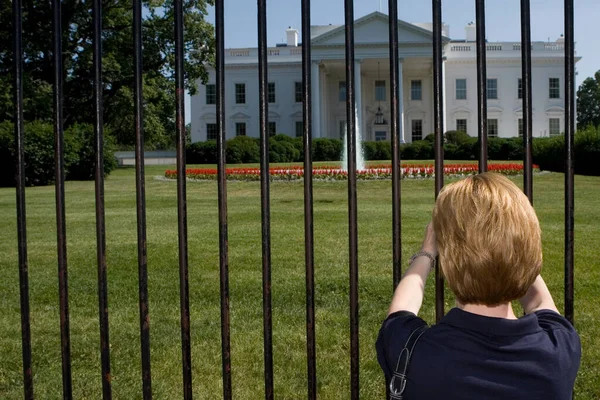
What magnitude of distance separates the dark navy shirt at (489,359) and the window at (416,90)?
145ft

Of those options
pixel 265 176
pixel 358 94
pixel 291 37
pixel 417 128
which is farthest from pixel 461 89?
pixel 265 176

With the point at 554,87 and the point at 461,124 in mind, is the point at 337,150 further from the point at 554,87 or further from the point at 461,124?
the point at 554,87

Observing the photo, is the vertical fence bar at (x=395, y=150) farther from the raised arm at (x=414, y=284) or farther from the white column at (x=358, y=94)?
the white column at (x=358, y=94)

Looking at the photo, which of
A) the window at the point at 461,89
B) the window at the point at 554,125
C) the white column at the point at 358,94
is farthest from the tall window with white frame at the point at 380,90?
the window at the point at 554,125

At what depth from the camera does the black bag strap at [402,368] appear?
1.29 metres

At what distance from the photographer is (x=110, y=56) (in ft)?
78.1

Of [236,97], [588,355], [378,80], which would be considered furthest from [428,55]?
[588,355]

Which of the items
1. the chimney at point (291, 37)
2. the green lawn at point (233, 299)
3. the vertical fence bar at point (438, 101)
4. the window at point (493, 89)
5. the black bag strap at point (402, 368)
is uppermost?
the chimney at point (291, 37)

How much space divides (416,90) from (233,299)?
41648 millimetres

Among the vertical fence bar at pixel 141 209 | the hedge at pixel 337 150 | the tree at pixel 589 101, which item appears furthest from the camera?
the tree at pixel 589 101

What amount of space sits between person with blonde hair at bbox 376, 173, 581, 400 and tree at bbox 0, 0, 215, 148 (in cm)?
2242

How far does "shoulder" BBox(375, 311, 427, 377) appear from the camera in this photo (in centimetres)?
132

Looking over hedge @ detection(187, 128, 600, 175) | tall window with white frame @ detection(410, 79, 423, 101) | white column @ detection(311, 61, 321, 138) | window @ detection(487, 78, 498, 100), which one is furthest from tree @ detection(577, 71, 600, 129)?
hedge @ detection(187, 128, 600, 175)

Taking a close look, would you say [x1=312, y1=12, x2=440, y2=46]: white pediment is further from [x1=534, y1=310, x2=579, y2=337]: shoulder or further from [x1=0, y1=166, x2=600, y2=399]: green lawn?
[x1=534, y1=310, x2=579, y2=337]: shoulder
